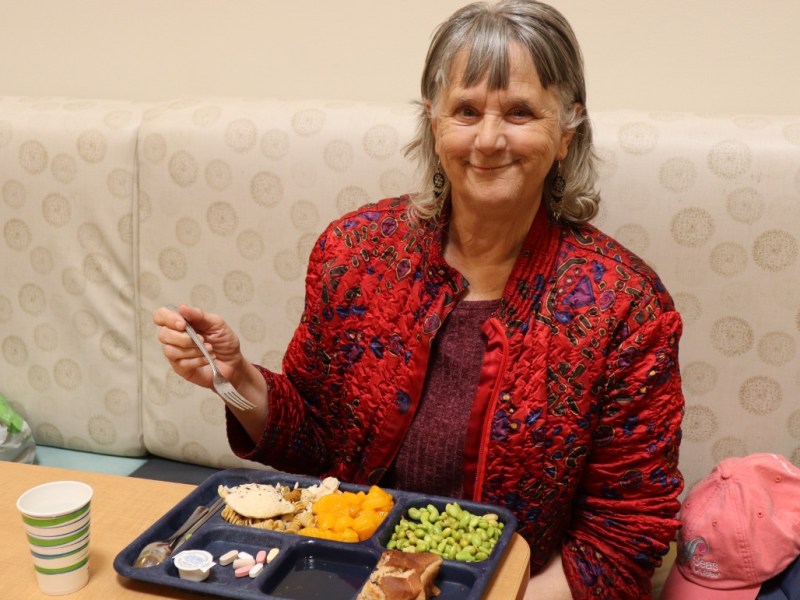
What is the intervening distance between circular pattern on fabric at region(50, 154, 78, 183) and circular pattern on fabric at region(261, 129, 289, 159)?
1.68 feet

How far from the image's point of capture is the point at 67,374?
2287 mm

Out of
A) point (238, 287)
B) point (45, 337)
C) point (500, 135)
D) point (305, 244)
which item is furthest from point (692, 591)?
point (45, 337)

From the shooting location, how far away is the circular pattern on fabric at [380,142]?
1.89 m

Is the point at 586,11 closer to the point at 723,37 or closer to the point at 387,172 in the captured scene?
the point at 723,37

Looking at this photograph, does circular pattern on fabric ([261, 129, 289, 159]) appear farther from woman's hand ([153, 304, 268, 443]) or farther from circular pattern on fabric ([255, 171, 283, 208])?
woman's hand ([153, 304, 268, 443])

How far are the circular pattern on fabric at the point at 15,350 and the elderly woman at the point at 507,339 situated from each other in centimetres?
107

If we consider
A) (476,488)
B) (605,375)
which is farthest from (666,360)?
(476,488)

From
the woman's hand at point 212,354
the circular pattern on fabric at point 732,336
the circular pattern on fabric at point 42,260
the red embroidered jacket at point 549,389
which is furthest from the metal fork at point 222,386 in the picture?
the circular pattern on fabric at point 42,260

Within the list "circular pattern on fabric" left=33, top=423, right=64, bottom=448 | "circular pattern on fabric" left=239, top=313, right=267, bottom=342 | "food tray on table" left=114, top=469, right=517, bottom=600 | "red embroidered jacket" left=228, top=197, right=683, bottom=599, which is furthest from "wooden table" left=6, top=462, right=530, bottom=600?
"circular pattern on fabric" left=33, top=423, right=64, bottom=448

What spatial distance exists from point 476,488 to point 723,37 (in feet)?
3.67

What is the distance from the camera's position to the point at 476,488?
1.44 meters

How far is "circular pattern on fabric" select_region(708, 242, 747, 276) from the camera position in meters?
1.71

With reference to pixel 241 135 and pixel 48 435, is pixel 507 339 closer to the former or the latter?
pixel 241 135

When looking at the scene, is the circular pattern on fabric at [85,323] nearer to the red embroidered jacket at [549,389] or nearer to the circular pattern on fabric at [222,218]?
the circular pattern on fabric at [222,218]
